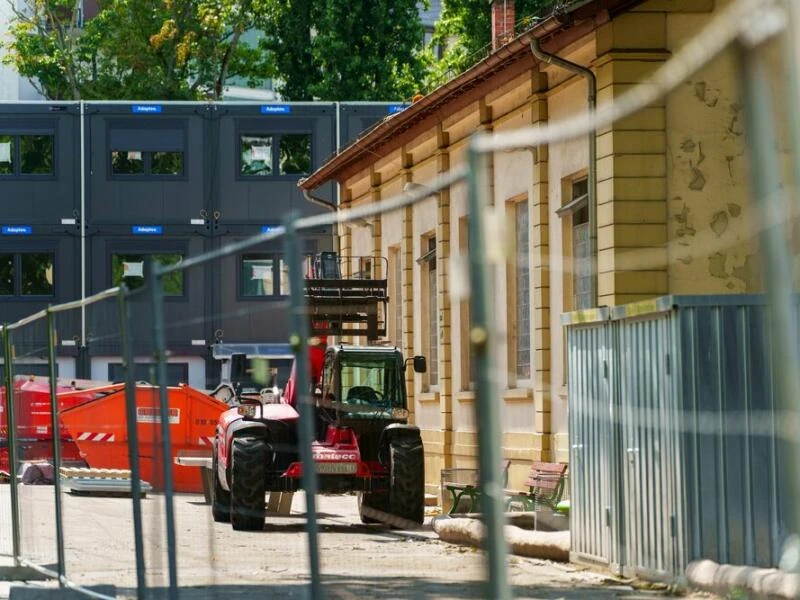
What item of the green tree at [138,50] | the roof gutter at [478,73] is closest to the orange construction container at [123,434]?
the roof gutter at [478,73]

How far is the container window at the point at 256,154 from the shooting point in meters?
50.9

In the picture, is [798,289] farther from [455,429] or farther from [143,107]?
[143,107]

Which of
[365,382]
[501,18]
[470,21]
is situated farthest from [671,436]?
[470,21]

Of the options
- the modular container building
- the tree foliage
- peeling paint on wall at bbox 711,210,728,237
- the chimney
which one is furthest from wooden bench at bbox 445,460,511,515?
the tree foliage

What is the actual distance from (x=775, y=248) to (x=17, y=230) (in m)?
47.0

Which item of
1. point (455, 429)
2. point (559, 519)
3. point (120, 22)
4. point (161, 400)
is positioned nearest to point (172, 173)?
point (120, 22)

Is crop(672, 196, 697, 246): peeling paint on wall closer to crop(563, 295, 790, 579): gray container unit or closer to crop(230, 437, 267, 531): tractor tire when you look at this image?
crop(563, 295, 790, 579): gray container unit

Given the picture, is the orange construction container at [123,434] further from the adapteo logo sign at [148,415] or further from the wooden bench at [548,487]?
the wooden bench at [548,487]

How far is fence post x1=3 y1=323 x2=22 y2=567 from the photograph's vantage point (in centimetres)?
1506

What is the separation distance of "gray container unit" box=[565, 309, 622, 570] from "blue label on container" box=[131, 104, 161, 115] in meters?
36.1

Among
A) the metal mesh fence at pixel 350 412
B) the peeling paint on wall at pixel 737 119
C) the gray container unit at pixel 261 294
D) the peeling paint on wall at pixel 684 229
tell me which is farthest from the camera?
the gray container unit at pixel 261 294

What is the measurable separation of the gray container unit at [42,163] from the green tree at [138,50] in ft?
36.3

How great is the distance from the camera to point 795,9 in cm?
480

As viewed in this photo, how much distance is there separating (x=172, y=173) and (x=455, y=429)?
44.0 metres
